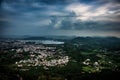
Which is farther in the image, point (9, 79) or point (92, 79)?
point (92, 79)

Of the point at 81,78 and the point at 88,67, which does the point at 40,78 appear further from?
the point at 88,67

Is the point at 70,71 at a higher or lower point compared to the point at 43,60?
lower

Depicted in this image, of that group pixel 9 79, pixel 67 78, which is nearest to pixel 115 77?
pixel 67 78

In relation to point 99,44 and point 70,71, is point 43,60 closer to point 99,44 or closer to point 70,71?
point 70,71

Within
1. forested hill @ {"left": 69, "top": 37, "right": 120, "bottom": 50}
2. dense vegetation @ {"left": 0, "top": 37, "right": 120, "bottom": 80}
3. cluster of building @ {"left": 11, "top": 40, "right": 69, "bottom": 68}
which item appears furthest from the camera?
forested hill @ {"left": 69, "top": 37, "right": 120, "bottom": 50}

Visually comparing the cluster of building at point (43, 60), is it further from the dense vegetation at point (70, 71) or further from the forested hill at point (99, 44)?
the forested hill at point (99, 44)

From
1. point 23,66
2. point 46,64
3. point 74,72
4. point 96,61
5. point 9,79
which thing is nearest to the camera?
point 9,79

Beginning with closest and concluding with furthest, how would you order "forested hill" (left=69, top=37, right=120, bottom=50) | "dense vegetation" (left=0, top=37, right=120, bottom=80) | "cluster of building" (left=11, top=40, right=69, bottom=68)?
"dense vegetation" (left=0, top=37, right=120, bottom=80)
"cluster of building" (left=11, top=40, right=69, bottom=68)
"forested hill" (left=69, top=37, right=120, bottom=50)

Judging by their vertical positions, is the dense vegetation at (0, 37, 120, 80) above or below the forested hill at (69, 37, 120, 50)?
below

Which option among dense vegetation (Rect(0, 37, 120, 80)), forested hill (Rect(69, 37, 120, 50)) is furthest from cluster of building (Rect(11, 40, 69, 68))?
forested hill (Rect(69, 37, 120, 50))

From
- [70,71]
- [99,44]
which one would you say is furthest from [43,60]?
[99,44]

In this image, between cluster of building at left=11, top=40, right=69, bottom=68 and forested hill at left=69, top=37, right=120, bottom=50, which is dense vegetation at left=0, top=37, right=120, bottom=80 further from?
forested hill at left=69, top=37, right=120, bottom=50
